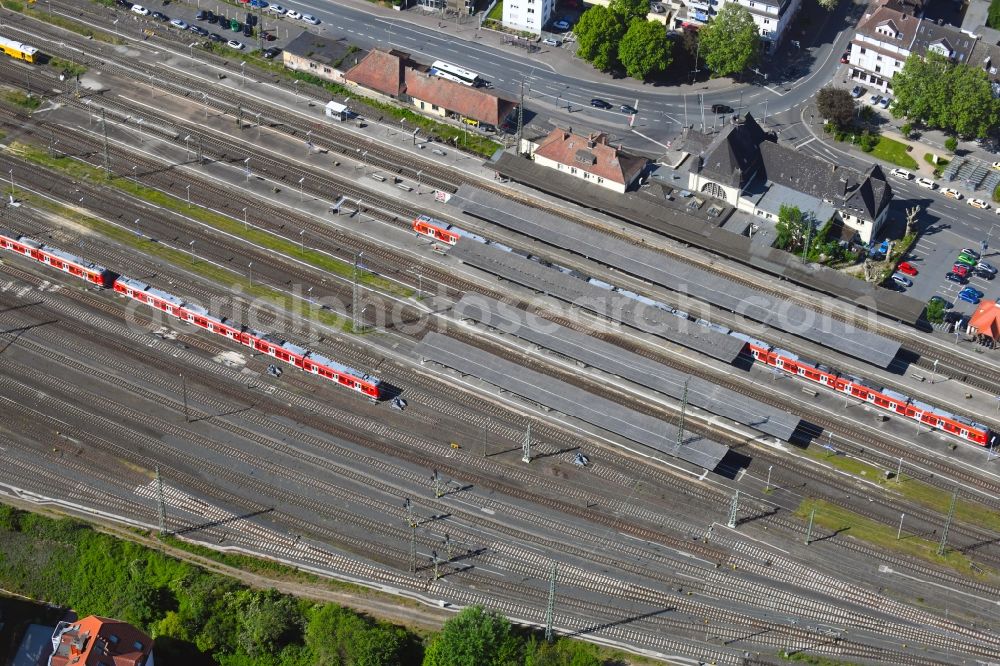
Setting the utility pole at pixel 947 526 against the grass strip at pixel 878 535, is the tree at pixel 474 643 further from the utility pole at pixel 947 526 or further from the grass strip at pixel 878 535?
the utility pole at pixel 947 526

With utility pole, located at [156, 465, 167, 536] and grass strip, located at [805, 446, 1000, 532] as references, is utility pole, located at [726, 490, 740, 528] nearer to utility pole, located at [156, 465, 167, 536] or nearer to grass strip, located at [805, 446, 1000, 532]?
grass strip, located at [805, 446, 1000, 532]

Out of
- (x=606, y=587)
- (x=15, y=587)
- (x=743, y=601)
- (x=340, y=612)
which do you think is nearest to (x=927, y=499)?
(x=743, y=601)

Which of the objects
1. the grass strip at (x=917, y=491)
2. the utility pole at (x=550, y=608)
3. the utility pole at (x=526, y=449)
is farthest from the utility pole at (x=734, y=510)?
the utility pole at (x=526, y=449)

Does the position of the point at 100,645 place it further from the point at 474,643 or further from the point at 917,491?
the point at 917,491

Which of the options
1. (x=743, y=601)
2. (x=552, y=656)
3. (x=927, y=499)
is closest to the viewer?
(x=552, y=656)

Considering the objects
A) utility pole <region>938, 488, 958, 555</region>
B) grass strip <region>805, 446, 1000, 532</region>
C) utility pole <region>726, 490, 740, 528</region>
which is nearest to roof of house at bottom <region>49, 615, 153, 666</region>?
utility pole <region>726, 490, 740, 528</region>

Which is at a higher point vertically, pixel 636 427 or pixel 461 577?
pixel 636 427

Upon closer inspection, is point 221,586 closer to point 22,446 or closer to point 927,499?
point 22,446
